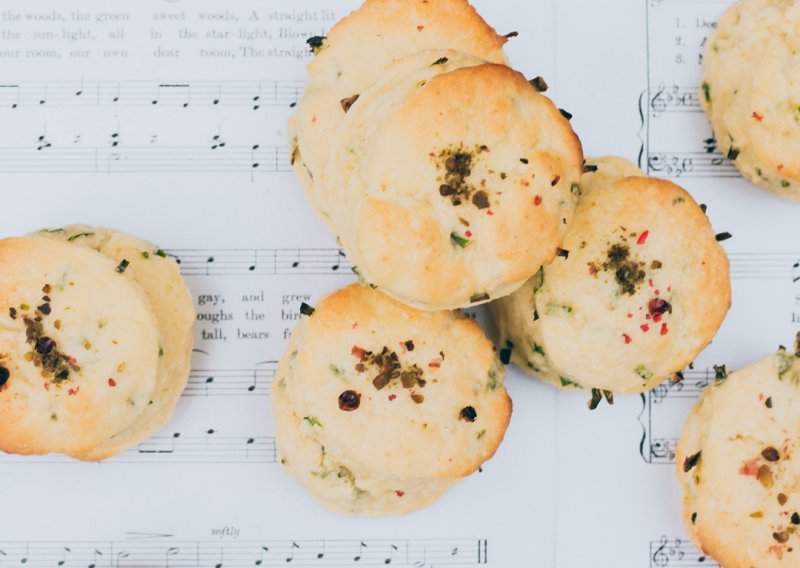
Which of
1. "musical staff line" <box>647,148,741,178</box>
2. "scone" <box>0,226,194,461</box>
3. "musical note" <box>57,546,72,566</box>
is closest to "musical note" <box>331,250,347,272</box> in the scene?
"scone" <box>0,226,194,461</box>

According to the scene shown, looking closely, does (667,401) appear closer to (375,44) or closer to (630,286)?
(630,286)

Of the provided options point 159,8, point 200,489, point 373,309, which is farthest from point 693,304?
point 159,8

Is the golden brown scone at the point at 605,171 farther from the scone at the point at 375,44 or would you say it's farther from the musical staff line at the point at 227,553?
the musical staff line at the point at 227,553

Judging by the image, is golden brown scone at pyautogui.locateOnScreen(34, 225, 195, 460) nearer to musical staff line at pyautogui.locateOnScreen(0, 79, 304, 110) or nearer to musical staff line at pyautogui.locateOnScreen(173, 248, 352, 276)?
musical staff line at pyautogui.locateOnScreen(173, 248, 352, 276)

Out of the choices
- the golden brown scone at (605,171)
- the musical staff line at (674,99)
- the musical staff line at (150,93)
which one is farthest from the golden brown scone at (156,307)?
the musical staff line at (674,99)

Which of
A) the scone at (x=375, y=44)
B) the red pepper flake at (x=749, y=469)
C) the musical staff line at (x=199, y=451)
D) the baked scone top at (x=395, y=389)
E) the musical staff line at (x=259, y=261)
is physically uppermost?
the scone at (x=375, y=44)
